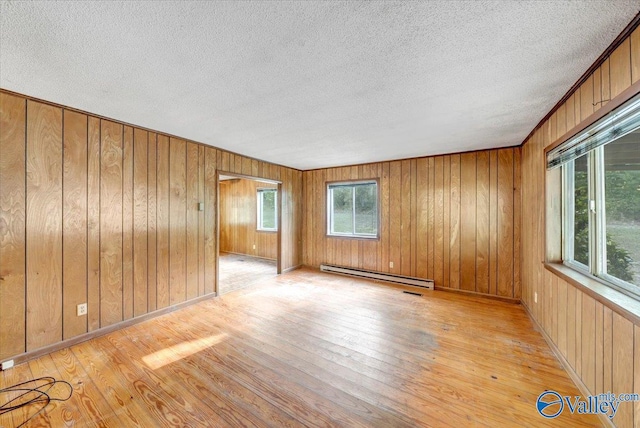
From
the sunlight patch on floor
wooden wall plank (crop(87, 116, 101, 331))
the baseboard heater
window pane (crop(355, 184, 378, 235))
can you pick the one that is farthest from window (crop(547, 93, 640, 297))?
wooden wall plank (crop(87, 116, 101, 331))

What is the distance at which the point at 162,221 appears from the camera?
3219 millimetres

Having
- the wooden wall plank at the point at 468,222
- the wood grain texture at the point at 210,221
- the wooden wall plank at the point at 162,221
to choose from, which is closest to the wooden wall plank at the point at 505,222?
the wooden wall plank at the point at 468,222

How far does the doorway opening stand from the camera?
668 centimetres

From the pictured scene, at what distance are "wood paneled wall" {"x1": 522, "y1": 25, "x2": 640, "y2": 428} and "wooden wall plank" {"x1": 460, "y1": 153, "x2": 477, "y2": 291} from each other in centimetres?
89

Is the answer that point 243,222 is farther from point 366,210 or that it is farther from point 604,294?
point 604,294

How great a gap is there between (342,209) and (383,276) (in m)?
1.70

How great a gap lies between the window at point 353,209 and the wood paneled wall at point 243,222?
2.10 m

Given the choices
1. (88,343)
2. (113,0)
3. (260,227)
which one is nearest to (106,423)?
(88,343)

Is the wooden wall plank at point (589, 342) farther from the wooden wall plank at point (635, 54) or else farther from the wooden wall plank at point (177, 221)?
the wooden wall plank at point (177, 221)

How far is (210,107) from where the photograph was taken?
238 centimetres

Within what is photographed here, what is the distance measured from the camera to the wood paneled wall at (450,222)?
373 cm

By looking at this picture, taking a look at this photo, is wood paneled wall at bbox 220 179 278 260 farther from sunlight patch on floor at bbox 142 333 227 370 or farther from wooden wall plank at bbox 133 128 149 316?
sunlight patch on floor at bbox 142 333 227 370

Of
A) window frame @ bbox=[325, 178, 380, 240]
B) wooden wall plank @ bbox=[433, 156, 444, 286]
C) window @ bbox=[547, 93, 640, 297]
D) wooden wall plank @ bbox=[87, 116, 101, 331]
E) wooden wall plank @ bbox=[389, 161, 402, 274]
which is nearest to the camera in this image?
window @ bbox=[547, 93, 640, 297]

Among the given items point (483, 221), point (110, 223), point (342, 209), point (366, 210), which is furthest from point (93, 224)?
point (483, 221)
